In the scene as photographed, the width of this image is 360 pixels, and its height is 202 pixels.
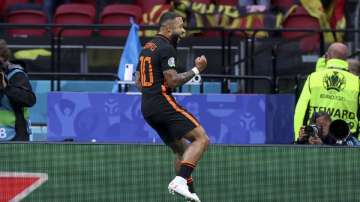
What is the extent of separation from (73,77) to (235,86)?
2.13 metres

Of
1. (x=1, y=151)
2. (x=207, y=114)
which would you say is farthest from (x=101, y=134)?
(x=1, y=151)

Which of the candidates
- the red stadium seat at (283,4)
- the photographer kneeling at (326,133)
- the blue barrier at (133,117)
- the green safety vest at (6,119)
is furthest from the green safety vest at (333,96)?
the red stadium seat at (283,4)

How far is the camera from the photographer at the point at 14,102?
41.3 ft

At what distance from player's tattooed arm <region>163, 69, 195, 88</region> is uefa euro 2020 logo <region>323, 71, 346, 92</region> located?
2.43 metres

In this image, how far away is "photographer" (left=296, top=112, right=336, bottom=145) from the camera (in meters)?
12.6

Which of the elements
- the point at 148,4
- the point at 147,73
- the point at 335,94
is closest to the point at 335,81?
the point at 335,94

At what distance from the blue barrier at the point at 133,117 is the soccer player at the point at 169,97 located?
319 centimetres

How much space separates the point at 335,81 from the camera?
1327 centimetres

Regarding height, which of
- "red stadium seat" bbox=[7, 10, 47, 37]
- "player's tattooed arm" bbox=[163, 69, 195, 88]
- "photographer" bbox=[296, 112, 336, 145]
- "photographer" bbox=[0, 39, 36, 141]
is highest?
"red stadium seat" bbox=[7, 10, 47, 37]

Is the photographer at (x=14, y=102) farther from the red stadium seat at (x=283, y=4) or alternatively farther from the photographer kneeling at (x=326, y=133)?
the red stadium seat at (x=283, y=4)

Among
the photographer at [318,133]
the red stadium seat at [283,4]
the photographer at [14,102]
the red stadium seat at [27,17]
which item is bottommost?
the photographer at [318,133]

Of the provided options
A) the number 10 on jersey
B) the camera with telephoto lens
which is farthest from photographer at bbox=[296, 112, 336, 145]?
the number 10 on jersey

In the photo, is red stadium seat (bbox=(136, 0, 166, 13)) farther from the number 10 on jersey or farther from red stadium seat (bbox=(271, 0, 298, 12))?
the number 10 on jersey

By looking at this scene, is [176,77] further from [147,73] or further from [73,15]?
[73,15]
